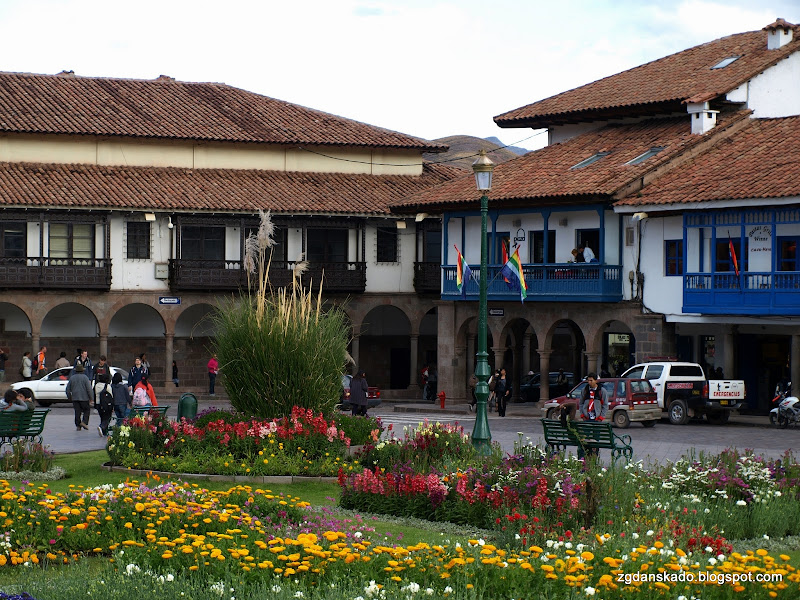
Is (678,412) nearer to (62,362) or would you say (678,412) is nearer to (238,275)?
(238,275)

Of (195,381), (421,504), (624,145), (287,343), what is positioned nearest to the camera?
(421,504)

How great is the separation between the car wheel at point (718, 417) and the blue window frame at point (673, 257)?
435 cm

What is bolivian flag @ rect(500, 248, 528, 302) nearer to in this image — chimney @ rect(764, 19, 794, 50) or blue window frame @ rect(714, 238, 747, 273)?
blue window frame @ rect(714, 238, 747, 273)

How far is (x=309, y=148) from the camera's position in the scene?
158ft

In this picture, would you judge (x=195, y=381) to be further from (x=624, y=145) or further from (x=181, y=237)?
(x=624, y=145)

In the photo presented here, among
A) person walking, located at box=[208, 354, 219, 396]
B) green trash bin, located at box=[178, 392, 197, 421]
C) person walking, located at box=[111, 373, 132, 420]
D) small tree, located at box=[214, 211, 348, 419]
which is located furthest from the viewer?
person walking, located at box=[208, 354, 219, 396]

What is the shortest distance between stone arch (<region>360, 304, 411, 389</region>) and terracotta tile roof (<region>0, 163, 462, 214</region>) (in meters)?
4.54

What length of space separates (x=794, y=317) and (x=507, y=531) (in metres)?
21.5

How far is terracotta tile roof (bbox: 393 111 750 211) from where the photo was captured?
37.0 meters

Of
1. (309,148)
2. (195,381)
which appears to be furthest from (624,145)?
(195,381)

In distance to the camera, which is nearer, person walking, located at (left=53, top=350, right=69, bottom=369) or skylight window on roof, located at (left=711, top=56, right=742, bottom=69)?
skylight window on roof, located at (left=711, top=56, right=742, bottom=69)

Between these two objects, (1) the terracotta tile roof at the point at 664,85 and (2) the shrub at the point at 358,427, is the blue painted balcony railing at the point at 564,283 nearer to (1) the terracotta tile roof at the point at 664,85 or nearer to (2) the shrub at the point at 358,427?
(1) the terracotta tile roof at the point at 664,85

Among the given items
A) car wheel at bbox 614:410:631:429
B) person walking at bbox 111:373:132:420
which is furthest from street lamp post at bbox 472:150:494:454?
car wheel at bbox 614:410:631:429

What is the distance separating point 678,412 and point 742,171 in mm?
6620
